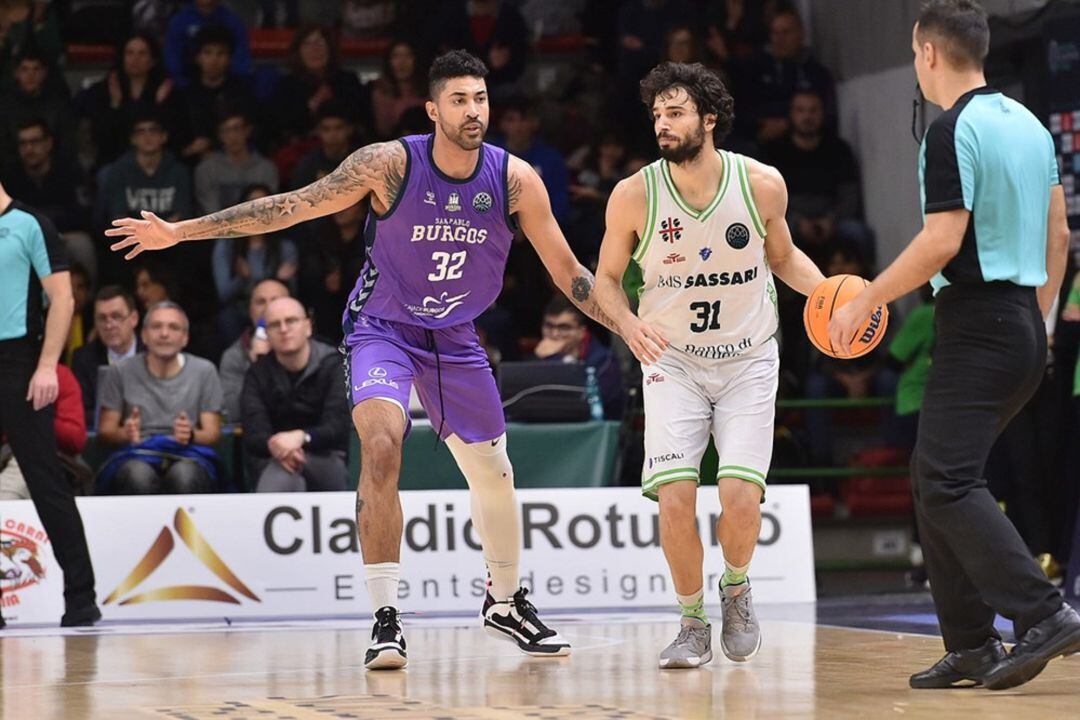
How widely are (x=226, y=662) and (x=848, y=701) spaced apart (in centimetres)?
275

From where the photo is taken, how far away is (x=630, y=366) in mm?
12047

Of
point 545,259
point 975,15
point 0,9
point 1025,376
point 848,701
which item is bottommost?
point 848,701

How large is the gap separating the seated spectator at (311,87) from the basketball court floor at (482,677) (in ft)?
19.2

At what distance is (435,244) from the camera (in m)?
6.86

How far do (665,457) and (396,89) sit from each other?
304 inches

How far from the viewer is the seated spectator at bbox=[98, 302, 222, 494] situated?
9922 mm

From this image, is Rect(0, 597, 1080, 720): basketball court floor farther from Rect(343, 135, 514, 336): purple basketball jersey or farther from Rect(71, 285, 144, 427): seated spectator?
Rect(71, 285, 144, 427): seated spectator

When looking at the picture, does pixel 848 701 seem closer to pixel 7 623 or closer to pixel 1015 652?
pixel 1015 652

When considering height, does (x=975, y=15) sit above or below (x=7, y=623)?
above

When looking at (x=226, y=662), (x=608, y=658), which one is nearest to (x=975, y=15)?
(x=608, y=658)

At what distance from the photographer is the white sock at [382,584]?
21.8 ft

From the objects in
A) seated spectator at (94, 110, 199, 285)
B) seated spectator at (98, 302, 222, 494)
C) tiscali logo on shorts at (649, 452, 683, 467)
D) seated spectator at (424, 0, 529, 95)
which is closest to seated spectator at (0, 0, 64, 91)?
seated spectator at (94, 110, 199, 285)

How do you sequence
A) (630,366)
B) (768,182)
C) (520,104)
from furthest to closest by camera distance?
(520,104), (630,366), (768,182)

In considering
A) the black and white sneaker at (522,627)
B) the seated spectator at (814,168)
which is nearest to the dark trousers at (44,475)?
the black and white sneaker at (522,627)
